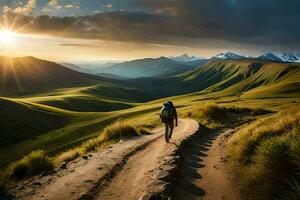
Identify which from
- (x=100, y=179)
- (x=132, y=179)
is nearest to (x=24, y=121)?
(x=100, y=179)

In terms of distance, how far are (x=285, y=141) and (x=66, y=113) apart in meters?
113

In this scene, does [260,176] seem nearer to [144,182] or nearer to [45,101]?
[144,182]

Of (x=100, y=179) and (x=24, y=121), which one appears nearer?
(x=100, y=179)

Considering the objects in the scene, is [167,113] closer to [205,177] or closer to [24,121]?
[205,177]

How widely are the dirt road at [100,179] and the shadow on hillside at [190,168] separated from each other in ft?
3.71

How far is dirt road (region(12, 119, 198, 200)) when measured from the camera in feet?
35.4

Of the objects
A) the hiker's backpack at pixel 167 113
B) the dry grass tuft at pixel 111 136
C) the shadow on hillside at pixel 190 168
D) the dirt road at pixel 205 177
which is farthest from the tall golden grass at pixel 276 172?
the dry grass tuft at pixel 111 136

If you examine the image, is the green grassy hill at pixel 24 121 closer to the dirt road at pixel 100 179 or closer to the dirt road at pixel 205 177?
the dirt road at pixel 100 179

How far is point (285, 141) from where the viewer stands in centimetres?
1044

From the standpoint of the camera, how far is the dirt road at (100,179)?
10.8 metres

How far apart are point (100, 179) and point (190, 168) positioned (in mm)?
3782

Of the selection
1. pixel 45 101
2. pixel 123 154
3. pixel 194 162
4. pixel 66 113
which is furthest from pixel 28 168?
pixel 45 101

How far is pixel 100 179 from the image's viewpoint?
12.3 m

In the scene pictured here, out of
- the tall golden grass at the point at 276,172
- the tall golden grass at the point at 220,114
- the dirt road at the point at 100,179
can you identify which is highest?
the tall golden grass at the point at 276,172
